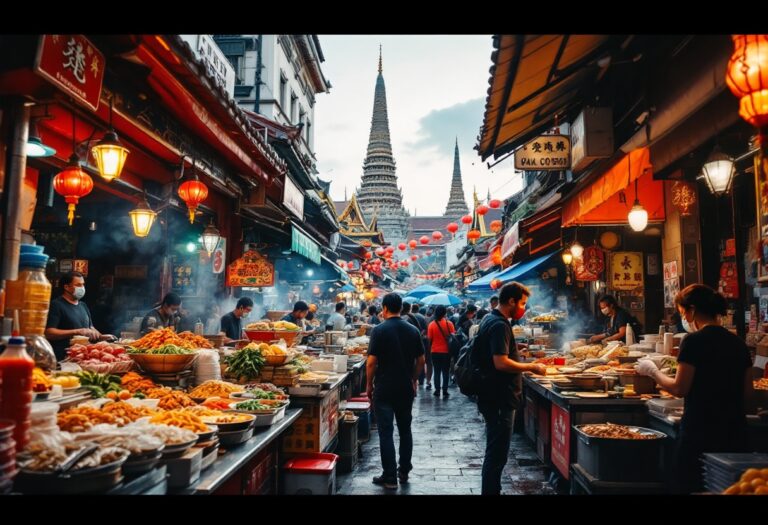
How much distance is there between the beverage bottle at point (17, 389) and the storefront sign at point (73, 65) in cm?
231

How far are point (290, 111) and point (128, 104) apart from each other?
17.9 metres

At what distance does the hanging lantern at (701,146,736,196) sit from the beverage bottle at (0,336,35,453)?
593cm

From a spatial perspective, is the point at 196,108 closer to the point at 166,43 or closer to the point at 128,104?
the point at 128,104

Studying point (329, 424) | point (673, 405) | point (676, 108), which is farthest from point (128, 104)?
point (673, 405)

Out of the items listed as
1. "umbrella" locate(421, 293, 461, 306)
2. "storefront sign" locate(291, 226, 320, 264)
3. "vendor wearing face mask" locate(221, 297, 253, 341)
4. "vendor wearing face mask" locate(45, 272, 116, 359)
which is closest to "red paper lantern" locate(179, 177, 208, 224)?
"vendor wearing face mask" locate(45, 272, 116, 359)

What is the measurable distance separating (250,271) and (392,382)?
17.9 ft

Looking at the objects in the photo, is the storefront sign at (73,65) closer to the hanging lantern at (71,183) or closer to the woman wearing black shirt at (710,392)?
the hanging lantern at (71,183)

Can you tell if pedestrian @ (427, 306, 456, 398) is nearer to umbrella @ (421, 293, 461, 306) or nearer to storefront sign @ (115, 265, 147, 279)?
umbrella @ (421, 293, 461, 306)

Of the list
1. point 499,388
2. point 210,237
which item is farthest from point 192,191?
point 499,388

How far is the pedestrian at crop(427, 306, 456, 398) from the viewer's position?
12883 millimetres

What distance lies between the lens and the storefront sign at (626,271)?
34.7 ft

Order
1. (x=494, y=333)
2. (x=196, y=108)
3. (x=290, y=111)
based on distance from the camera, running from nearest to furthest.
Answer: (x=494, y=333)
(x=196, y=108)
(x=290, y=111)

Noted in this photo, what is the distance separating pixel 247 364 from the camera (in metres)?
5.55

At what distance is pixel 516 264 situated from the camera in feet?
54.0
